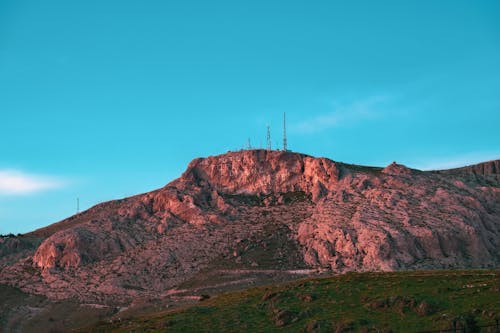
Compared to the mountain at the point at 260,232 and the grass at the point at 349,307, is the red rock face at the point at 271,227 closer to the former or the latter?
the mountain at the point at 260,232

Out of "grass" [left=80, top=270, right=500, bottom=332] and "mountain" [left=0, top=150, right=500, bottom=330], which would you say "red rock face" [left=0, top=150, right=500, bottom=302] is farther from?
"grass" [left=80, top=270, right=500, bottom=332]

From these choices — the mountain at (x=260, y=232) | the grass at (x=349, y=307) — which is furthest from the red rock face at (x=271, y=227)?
the grass at (x=349, y=307)

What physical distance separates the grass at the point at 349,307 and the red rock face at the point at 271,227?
14.9m

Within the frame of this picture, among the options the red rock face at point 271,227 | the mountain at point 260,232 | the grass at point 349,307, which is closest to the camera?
the grass at point 349,307

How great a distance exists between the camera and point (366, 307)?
183 ft

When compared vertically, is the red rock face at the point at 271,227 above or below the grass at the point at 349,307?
above

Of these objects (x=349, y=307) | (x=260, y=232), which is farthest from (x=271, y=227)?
(x=349, y=307)

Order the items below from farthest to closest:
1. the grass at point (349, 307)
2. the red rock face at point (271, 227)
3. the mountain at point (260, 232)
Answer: the red rock face at point (271, 227)
the mountain at point (260, 232)
the grass at point (349, 307)

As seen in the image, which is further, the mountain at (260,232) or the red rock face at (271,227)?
the red rock face at (271,227)

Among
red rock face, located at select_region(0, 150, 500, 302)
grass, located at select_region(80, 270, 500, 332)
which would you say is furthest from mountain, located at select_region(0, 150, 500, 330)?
grass, located at select_region(80, 270, 500, 332)

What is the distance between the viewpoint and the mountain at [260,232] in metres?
79.8

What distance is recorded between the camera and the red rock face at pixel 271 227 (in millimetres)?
80438

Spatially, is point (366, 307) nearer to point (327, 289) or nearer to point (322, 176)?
point (327, 289)

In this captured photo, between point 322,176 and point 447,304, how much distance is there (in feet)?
138
